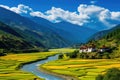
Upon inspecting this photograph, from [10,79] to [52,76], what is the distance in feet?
68.0

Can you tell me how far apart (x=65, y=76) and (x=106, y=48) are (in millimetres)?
87636

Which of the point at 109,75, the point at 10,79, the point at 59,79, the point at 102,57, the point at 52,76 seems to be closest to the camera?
the point at 109,75

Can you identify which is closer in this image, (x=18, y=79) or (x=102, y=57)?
(x=18, y=79)

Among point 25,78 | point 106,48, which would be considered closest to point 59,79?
point 25,78

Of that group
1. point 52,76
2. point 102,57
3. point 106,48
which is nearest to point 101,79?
point 52,76

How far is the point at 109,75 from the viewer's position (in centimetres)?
7256

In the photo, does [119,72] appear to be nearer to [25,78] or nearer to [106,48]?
[25,78]

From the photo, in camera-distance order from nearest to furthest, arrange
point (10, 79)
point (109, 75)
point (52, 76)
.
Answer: point (109, 75) < point (10, 79) < point (52, 76)

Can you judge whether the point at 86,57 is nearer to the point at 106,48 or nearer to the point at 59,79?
the point at 106,48

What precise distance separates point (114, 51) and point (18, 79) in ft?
318

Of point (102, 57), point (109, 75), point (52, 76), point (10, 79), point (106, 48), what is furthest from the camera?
point (106, 48)

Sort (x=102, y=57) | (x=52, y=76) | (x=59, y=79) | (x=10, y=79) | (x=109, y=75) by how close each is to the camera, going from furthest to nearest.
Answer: (x=102, y=57) → (x=52, y=76) → (x=59, y=79) → (x=10, y=79) → (x=109, y=75)

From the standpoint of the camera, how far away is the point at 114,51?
183 meters

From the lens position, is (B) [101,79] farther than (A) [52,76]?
No
